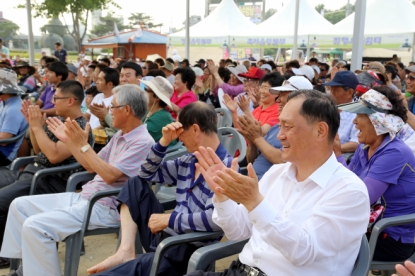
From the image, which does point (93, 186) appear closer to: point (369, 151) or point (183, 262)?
point (183, 262)

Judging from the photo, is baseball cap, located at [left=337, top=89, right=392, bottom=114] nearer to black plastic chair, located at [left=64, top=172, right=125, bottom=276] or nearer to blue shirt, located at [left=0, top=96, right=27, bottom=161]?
black plastic chair, located at [left=64, top=172, right=125, bottom=276]

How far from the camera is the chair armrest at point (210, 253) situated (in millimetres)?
2016

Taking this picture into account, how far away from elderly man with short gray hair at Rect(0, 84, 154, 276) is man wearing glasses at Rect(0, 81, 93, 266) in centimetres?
25

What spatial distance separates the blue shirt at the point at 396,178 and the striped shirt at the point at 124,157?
58.3 inches

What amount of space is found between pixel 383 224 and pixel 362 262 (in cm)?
48

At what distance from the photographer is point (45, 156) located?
3.53 metres

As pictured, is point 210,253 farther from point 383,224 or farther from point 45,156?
point 45,156

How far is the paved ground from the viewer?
337 cm

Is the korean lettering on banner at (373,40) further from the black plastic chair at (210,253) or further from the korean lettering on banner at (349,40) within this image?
the black plastic chair at (210,253)

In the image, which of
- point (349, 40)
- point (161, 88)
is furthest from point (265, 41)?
point (161, 88)

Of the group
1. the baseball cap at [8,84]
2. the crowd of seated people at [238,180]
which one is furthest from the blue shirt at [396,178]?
the baseball cap at [8,84]

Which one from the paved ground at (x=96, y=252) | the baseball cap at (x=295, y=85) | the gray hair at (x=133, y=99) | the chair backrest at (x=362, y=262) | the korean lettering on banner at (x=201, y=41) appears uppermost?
the korean lettering on banner at (x=201, y=41)

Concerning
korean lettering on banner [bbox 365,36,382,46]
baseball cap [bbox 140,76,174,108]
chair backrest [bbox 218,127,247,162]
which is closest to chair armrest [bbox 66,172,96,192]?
baseball cap [bbox 140,76,174,108]

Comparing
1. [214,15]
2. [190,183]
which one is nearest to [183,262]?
[190,183]
